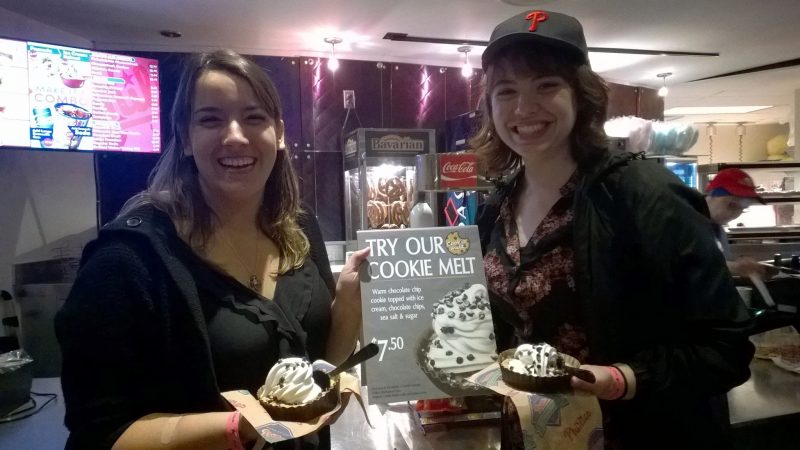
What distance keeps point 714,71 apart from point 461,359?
7407mm

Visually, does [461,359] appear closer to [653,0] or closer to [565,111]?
[565,111]

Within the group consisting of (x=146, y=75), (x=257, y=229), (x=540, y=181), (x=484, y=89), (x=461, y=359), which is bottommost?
(x=461, y=359)

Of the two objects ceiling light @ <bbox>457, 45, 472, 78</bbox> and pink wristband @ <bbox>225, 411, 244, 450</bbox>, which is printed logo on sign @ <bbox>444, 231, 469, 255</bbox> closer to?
pink wristband @ <bbox>225, 411, 244, 450</bbox>

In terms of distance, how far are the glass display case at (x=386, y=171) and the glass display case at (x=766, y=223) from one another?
2949 millimetres

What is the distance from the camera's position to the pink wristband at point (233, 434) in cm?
103

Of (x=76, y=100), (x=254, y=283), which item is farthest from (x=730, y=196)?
(x=76, y=100)

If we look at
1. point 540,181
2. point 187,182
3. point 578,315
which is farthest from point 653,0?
point 187,182

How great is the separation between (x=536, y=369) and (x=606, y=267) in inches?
12.5

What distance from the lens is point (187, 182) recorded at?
1.36 meters

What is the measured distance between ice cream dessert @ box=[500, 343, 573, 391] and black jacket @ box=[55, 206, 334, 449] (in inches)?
27.1

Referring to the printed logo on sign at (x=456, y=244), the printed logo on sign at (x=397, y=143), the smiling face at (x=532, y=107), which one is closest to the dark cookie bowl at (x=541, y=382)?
the printed logo on sign at (x=456, y=244)

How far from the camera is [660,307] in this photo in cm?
124

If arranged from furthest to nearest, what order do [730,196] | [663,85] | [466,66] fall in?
[663,85] → [466,66] → [730,196]

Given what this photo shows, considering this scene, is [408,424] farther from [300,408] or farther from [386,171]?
[386,171]
